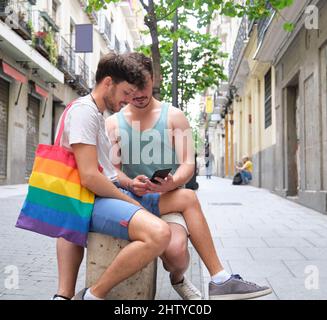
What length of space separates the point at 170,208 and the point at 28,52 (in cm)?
1445

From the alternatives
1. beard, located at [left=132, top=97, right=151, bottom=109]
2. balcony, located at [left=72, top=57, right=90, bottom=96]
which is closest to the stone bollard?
beard, located at [left=132, top=97, right=151, bottom=109]

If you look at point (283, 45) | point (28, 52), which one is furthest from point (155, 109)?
point (28, 52)

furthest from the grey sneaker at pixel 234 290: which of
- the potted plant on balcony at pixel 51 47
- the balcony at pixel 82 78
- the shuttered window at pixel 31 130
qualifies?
the balcony at pixel 82 78

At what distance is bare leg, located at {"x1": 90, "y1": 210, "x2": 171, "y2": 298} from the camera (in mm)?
2371

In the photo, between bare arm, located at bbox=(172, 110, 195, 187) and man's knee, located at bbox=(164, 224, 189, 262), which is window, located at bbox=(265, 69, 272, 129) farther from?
man's knee, located at bbox=(164, 224, 189, 262)

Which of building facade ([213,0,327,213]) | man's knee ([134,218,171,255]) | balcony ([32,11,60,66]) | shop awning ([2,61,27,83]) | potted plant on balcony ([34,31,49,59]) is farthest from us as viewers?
balcony ([32,11,60,66])

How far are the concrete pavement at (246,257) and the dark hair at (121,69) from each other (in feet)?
5.21

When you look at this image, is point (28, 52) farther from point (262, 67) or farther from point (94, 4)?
point (94, 4)

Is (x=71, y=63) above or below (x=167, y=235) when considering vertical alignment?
above

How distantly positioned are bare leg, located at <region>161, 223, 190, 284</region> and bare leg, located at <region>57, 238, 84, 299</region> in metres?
0.53

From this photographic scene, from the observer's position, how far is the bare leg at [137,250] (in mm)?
2371

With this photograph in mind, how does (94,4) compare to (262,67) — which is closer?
(94,4)

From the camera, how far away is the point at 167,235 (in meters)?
2.40

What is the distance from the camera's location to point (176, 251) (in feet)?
9.00
